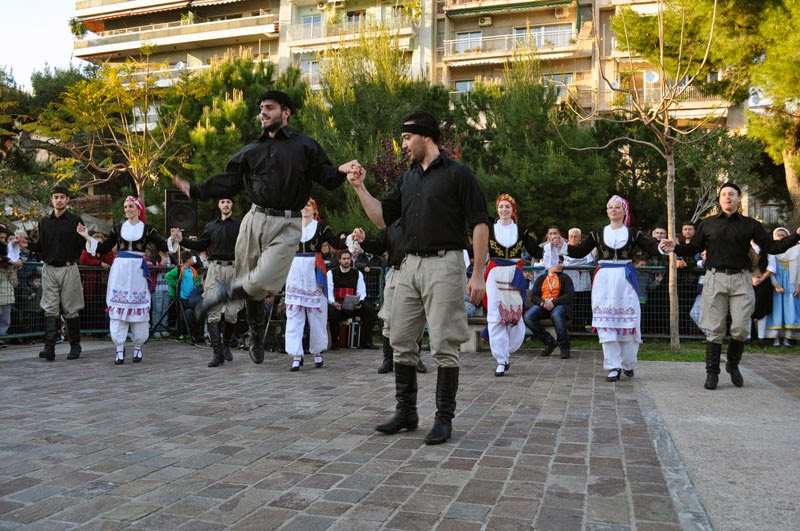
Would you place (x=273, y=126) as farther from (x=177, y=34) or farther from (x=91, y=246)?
(x=177, y=34)

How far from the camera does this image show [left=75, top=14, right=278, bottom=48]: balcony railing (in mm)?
46344

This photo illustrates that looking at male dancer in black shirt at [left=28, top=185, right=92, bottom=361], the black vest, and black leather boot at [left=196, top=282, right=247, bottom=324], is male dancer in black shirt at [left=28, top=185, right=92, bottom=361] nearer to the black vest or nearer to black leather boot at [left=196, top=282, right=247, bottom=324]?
the black vest

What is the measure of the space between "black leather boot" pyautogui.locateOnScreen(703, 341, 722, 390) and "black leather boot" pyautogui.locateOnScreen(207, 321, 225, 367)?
21.1 feet

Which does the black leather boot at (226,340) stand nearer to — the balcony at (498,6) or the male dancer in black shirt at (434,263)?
the male dancer in black shirt at (434,263)

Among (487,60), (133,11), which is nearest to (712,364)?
(487,60)

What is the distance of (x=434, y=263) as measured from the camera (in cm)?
513

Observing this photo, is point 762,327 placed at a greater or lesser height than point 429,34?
lesser

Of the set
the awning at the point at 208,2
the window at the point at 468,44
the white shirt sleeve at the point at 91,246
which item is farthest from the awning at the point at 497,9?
the white shirt sleeve at the point at 91,246

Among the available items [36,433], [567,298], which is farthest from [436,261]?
[567,298]

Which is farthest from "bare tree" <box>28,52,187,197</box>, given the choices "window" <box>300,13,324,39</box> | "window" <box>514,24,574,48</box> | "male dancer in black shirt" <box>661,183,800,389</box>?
"male dancer in black shirt" <box>661,183,800,389</box>

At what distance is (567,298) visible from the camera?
37.5 ft

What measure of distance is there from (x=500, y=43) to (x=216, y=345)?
35.5m

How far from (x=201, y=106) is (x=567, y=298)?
2341 cm

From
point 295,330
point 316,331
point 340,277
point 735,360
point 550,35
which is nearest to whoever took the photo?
point 735,360
